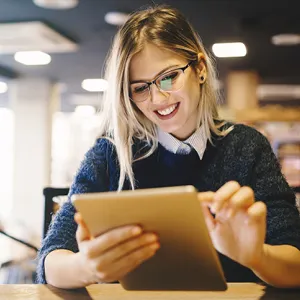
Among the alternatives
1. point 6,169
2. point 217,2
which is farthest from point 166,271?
point 6,169

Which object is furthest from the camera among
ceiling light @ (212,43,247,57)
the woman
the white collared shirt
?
ceiling light @ (212,43,247,57)

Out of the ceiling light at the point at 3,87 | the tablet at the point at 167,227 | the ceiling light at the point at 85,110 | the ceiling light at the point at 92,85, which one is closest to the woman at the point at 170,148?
the tablet at the point at 167,227

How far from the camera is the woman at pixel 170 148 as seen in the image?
46.6 inches

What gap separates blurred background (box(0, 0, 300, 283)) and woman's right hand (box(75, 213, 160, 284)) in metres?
0.73

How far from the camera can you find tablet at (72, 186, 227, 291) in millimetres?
788

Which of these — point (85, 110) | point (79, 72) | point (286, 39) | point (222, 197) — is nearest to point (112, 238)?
point (222, 197)

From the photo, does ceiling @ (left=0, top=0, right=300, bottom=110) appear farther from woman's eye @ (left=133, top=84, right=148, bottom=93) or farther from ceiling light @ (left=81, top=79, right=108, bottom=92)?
woman's eye @ (left=133, top=84, right=148, bottom=93)

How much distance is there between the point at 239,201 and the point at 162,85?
505mm

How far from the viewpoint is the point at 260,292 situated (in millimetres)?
1046

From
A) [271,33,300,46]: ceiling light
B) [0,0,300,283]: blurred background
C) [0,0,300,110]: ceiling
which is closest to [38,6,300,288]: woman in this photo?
[0,0,300,283]: blurred background

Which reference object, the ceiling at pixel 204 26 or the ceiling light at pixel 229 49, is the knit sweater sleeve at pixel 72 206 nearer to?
the ceiling at pixel 204 26

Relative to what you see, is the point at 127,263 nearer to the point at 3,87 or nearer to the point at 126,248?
the point at 126,248

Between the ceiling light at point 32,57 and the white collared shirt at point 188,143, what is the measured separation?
5.39m

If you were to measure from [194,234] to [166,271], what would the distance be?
0.49ft
